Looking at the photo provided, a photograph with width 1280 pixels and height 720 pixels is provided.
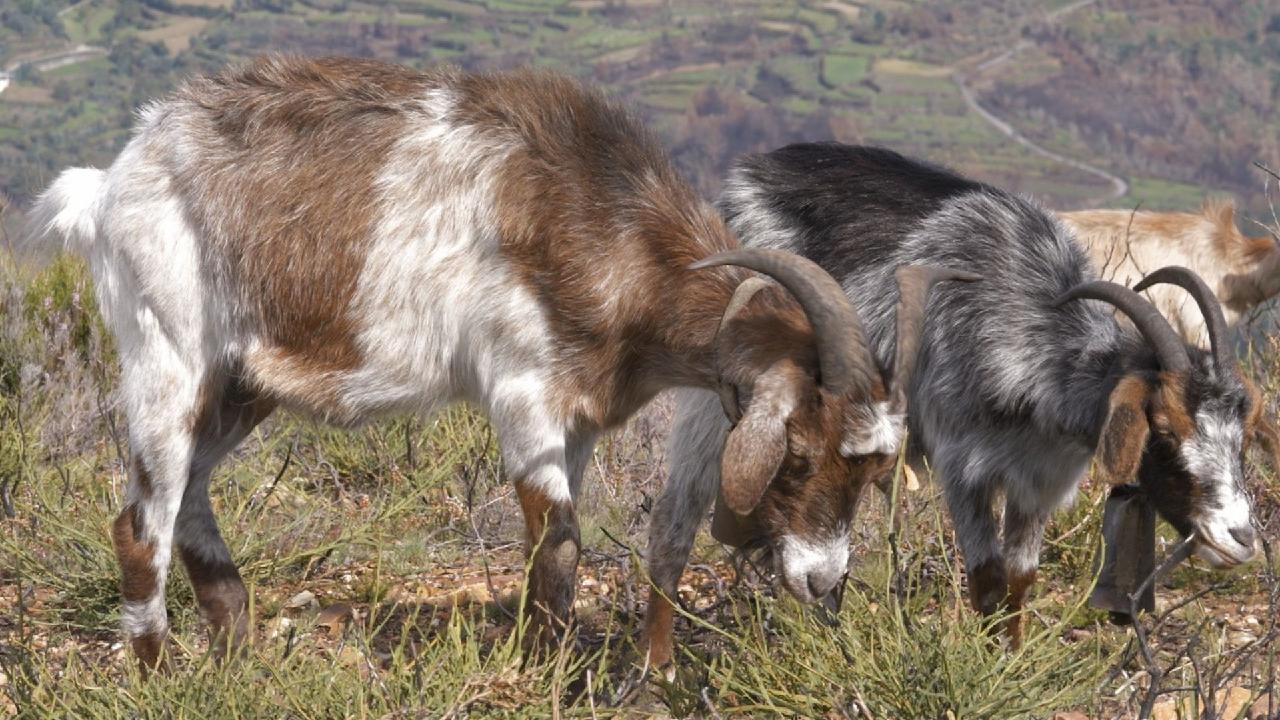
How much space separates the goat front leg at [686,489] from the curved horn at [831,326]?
109 cm

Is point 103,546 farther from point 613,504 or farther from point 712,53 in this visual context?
point 712,53

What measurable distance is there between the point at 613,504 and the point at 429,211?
2123 mm

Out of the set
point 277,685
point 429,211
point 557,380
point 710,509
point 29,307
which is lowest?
point 29,307

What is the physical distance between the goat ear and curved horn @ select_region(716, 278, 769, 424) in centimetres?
109

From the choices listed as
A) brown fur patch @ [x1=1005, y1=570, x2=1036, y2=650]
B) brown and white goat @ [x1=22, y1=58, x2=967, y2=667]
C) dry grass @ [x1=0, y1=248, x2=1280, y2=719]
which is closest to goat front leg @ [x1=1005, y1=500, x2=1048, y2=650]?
brown fur patch @ [x1=1005, y1=570, x2=1036, y2=650]

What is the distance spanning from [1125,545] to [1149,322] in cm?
73

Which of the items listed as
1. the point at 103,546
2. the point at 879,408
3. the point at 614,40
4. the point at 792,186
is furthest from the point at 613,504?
the point at 614,40

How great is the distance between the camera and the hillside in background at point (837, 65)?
6788 centimetres

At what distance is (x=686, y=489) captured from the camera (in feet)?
17.2

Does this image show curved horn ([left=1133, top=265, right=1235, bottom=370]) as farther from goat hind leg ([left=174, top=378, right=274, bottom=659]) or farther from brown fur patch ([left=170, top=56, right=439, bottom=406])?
goat hind leg ([left=174, top=378, right=274, bottom=659])

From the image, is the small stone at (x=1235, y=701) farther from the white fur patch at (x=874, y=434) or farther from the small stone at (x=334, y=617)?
the small stone at (x=334, y=617)

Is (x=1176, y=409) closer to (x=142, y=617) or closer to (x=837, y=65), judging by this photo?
(x=142, y=617)

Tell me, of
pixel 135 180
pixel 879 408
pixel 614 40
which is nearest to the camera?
pixel 879 408

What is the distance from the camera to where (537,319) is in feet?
14.9
